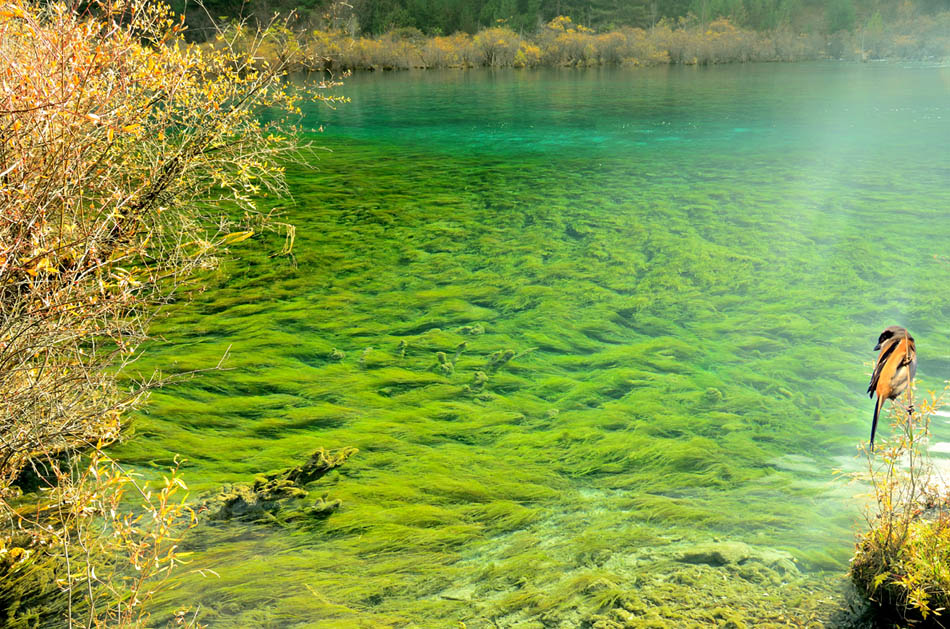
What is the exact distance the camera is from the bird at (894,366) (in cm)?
196

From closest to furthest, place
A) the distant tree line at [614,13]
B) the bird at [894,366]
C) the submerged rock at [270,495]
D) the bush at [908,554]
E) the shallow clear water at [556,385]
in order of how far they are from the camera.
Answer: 1. the bird at [894,366]
2. the bush at [908,554]
3. the shallow clear water at [556,385]
4. the submerged rock at [270,495]
5. the distant tree line at [614,13]

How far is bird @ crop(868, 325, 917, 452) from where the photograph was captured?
1955 mm

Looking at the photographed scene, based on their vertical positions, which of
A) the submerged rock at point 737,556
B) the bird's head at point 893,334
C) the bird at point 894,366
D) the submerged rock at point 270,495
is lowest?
the submerged rock at point 737,556

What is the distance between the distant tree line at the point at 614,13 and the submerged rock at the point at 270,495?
30209 mm

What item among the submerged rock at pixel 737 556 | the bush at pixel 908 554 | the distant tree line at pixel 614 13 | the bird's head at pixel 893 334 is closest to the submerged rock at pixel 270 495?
the submerged rock at pixel 737 556

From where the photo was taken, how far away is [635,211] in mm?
8047

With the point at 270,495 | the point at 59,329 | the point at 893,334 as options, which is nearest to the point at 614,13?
the point at 270,495

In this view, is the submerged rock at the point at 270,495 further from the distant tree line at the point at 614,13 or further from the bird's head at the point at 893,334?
the distant tree line at the point at 614,13

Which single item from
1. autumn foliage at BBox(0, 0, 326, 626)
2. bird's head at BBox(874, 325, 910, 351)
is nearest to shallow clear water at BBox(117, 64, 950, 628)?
autumn foliage at BBox(0, 0, 326, 626)

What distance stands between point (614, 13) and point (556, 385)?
3579 centimetres

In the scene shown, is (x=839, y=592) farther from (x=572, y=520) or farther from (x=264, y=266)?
(x=264, y=266)

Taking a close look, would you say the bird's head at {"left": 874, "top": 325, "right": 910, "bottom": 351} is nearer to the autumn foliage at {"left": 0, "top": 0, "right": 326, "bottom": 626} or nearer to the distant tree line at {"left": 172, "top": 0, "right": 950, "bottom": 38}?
the autumn foliage at {"left": 0, "top": 0, "right": 326, "bottom": 626}

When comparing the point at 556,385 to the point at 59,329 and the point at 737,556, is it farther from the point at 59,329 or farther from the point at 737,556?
the point at 59,329

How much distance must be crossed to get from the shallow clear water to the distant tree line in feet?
83.8
